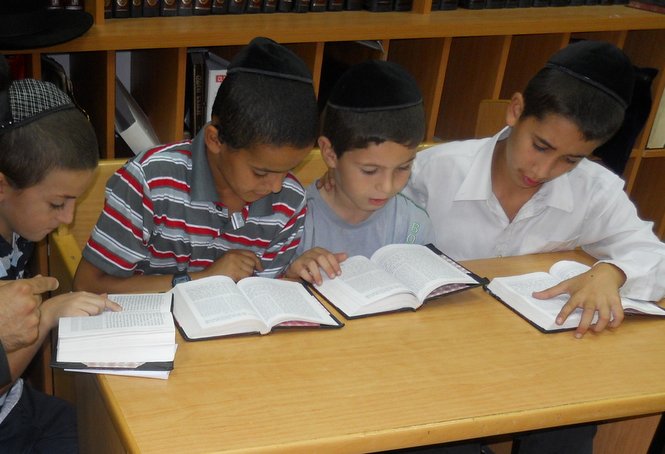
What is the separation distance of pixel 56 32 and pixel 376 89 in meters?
0.91

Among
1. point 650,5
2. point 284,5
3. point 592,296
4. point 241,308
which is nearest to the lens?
point 241,308

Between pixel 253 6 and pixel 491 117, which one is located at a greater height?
Answer: pixel 253 6

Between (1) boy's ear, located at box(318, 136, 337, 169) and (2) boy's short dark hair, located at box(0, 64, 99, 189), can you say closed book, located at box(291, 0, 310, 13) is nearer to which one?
(1) boy's ear, located at box(318, 136, 337, 169)

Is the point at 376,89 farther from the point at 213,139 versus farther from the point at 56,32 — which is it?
the point at 56,32

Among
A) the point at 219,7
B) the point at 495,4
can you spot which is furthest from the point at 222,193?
the point at 495,4

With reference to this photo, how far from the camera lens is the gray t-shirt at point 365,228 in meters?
1.88

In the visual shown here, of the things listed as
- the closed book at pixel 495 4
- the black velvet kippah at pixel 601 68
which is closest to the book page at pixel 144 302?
the black velvet kippah at pixel 601 68

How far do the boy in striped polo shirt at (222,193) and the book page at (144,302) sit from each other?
12cm

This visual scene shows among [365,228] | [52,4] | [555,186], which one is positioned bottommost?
[365,228]

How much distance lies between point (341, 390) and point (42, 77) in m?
1.49

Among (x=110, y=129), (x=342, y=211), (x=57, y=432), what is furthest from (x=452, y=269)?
(x=110, y=129)

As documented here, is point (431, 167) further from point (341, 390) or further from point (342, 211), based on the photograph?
point (341, 390)

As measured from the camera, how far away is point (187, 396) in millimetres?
1202

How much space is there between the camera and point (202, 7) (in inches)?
94.7
